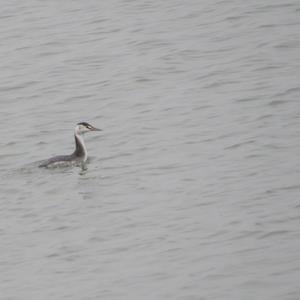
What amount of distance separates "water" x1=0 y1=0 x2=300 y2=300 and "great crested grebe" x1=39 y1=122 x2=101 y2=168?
172 mm

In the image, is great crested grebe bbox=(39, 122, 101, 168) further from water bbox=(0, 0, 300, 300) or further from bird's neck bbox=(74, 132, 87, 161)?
water bbox=(0, 0, 300, 300)

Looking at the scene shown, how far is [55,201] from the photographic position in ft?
62.5

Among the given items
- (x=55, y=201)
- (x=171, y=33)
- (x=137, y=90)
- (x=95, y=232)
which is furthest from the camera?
(x=171, y=33)

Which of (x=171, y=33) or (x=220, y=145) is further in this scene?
(x=171, y=33)

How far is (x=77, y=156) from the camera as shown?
21.6m

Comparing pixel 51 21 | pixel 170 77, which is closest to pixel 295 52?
pixel 170 77

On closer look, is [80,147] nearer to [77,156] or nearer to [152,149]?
[77,156]

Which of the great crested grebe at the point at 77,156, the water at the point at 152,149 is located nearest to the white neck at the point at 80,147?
the great crested grebe at the point at 77,156

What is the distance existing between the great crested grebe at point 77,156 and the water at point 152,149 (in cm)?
17

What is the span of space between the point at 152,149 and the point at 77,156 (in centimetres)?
146

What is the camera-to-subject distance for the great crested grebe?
68.6 ft

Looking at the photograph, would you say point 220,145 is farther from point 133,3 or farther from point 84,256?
point 133,3

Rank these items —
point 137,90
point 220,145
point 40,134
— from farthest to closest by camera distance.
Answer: point 137,90 < point 40,134 < point 220,145

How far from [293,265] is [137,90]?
39.0 feet
